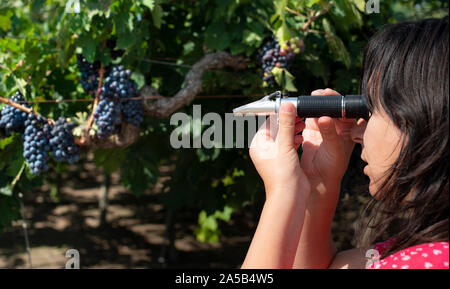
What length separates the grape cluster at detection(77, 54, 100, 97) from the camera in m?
2.13

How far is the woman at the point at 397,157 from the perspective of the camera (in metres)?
0.93

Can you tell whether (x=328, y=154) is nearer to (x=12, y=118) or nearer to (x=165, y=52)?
(x=12, y=118)

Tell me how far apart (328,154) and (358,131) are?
0.10m

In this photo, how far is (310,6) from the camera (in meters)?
2.02

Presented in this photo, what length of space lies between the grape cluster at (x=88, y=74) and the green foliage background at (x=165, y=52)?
55 mm

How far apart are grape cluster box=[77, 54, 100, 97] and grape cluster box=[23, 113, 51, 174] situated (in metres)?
0.23

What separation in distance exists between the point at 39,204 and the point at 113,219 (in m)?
0.92

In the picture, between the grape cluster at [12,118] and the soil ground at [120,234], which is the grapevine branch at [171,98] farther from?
the soil ground at [120,234]

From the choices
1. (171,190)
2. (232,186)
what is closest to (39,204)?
(171,190)

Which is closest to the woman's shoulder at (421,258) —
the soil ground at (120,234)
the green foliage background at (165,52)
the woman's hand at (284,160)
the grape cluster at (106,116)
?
the woman's hand at (284,160)

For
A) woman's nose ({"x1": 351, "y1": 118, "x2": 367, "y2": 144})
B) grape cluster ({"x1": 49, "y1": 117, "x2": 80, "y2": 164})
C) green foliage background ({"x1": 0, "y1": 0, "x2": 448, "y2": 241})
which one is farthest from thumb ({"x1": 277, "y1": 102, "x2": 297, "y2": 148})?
grape cluster ({"x1": 49, "y1": 117, "x2": 80, "y2": 164})

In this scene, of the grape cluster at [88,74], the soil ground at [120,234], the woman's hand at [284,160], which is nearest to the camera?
the woman's hand at [284,160]

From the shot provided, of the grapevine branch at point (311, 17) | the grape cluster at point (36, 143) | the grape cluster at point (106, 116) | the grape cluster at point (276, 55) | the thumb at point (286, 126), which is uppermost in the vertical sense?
the grapevine branch at point (311, 17)

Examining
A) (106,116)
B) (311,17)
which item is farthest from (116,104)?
(311,17)
